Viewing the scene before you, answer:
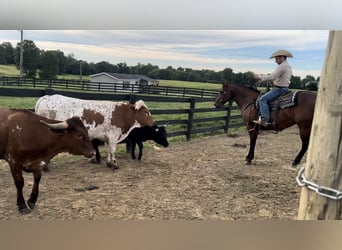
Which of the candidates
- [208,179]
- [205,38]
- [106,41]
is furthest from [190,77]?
[208,179]

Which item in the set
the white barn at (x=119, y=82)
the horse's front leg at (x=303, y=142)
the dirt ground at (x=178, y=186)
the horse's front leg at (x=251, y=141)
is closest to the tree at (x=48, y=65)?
the white barn at (x=119, y=82)

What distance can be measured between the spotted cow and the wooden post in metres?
0.76

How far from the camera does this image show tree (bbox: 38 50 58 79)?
1181 millimetres

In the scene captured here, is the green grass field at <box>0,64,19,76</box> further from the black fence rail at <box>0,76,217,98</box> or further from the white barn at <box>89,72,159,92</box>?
the white barn at <box>89,72,159,92</box>

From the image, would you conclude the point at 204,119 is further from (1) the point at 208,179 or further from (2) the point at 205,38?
(2) the point at 205,38

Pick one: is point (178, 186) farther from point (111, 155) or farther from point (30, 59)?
point (30, 59)

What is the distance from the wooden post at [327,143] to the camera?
876 mm

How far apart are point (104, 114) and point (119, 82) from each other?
0.46 metres

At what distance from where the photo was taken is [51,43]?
1.16 meters

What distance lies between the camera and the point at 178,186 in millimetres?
1441

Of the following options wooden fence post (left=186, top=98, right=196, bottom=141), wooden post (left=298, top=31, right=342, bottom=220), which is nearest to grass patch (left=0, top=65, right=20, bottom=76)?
wooden fence post (left=186, top=98, right=196, bottom=141)

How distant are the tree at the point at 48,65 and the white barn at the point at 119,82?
14 cm

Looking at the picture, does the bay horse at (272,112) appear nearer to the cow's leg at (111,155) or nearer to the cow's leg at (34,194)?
the cow's leg at (111,155)
